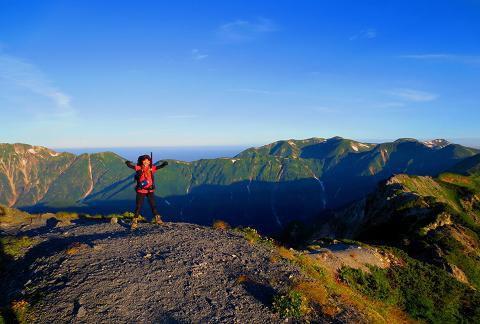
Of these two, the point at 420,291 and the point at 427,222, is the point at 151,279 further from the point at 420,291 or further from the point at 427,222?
the point at 427,222

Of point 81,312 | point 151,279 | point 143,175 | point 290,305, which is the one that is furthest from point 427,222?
point 81,312

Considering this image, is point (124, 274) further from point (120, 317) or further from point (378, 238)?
point (378, 238)

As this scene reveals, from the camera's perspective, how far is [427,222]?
47.8m

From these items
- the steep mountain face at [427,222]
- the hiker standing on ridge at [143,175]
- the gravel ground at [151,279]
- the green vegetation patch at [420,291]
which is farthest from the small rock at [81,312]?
the steep mountain face at [427,222]

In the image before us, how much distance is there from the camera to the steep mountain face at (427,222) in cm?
3934

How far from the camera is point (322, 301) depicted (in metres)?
15.9

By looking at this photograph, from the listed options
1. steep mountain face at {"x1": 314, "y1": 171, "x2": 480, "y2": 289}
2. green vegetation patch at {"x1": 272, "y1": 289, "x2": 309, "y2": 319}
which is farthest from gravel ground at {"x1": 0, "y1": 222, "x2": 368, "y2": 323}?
steep mountain face at {"x1": 314, "y1": 171, "x2": 480, "y2": 289}

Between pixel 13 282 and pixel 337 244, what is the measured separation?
1158 inches

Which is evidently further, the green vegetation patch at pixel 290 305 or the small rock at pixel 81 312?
the green vegetation patch at pixel 290 305

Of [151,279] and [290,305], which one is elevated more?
[151,279]

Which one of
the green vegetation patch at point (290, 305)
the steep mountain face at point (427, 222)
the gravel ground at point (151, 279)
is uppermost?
the gravel ground at point (151, 279)

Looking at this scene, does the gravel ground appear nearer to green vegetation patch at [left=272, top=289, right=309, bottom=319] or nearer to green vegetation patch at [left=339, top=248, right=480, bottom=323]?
green vegetation patch at [left=272, top=289, right=309, bottom=319]

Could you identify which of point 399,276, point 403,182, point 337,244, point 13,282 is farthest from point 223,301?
point 403,182

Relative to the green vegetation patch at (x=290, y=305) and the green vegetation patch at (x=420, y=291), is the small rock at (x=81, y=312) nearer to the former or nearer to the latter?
the green vegetation patch at (x=290, y=305)
